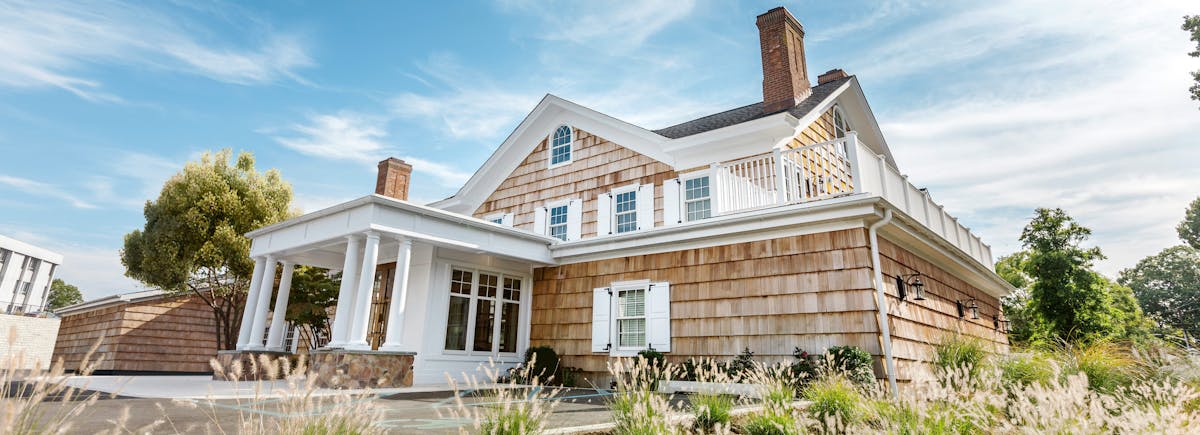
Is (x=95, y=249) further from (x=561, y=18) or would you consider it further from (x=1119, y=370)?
(x=1119, y=370)

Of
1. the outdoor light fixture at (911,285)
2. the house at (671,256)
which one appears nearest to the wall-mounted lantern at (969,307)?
the house at (671,256)

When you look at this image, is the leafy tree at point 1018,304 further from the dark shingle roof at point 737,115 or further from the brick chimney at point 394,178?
the brick chimney at point 394,178

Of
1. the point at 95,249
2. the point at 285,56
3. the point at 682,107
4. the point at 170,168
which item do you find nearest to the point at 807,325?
the point at 682,107

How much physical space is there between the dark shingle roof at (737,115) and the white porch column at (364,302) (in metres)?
7.18

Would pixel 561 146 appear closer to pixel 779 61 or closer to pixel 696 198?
pixel 696 198

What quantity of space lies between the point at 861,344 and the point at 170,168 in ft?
57.8

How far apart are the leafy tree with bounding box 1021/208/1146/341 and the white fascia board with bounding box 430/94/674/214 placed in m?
16.6

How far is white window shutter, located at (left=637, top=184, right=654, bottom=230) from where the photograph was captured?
494 inches

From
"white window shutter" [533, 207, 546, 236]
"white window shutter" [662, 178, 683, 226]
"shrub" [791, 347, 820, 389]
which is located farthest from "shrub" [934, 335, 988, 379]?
"white window shutter" [533, 207, 546, 236]

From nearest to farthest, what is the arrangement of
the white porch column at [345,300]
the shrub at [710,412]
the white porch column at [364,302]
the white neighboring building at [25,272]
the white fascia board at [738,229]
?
the shrub at [710,412]
the white fascia board at [738,229]
the white porch column at [364,302]
the white porch column at [345,300]
the white neighboring building at [25,272]

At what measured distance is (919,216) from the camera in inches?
396

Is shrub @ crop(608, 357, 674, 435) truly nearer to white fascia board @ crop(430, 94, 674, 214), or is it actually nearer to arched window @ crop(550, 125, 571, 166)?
white fascia board @ crop(430, 94, 674, 214)

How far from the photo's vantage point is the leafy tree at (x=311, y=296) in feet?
46.4

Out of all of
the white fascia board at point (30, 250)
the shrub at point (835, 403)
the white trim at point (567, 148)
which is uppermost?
the white fascia board at point (30, 250)
